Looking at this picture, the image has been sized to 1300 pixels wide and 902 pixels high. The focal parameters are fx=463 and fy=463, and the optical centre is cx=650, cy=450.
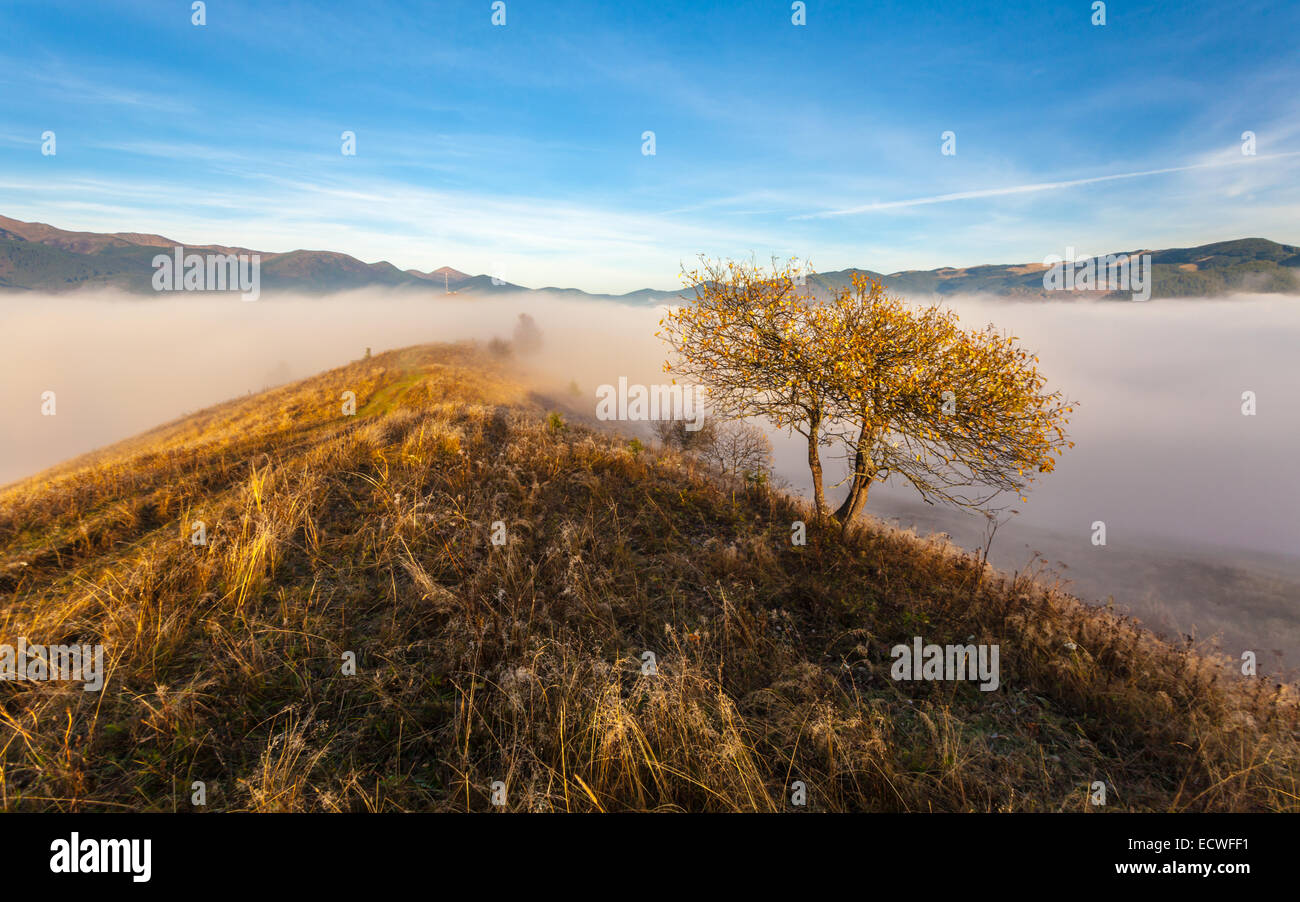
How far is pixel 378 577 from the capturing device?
7.45 m

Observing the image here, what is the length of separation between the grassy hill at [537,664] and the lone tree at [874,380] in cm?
259

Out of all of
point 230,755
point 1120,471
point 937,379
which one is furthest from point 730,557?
point 1120,471

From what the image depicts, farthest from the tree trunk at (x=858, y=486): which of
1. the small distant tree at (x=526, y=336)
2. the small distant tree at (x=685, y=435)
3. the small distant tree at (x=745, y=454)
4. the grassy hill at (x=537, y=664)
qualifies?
the small distant tree at (x=526, y=336)

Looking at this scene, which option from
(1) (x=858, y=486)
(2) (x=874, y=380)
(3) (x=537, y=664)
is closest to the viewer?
(3) (x=537, y=664)

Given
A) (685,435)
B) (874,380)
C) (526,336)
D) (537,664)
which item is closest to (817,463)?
(874,380)

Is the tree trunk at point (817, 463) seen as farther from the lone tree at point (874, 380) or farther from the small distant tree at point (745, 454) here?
the small distant tree at point (745, 454)

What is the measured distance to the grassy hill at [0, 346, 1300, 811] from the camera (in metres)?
4.19

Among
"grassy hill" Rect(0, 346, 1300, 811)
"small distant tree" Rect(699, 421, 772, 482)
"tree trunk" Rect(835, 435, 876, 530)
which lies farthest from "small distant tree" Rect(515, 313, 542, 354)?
"tree trunk" Rect(835, 435, 876, 530)

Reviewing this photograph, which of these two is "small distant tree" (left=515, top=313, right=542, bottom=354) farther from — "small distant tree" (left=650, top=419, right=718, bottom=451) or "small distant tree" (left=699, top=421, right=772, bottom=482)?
"small distant tree" (left=699, top=421, right=772, bottom=482)

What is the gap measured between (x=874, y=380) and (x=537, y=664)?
30.3 feet

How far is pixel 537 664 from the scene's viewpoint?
567cm

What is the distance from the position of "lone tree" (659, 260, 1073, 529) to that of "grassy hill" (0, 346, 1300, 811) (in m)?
2.59

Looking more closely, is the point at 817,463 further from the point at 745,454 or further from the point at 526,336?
the point at 526,336
